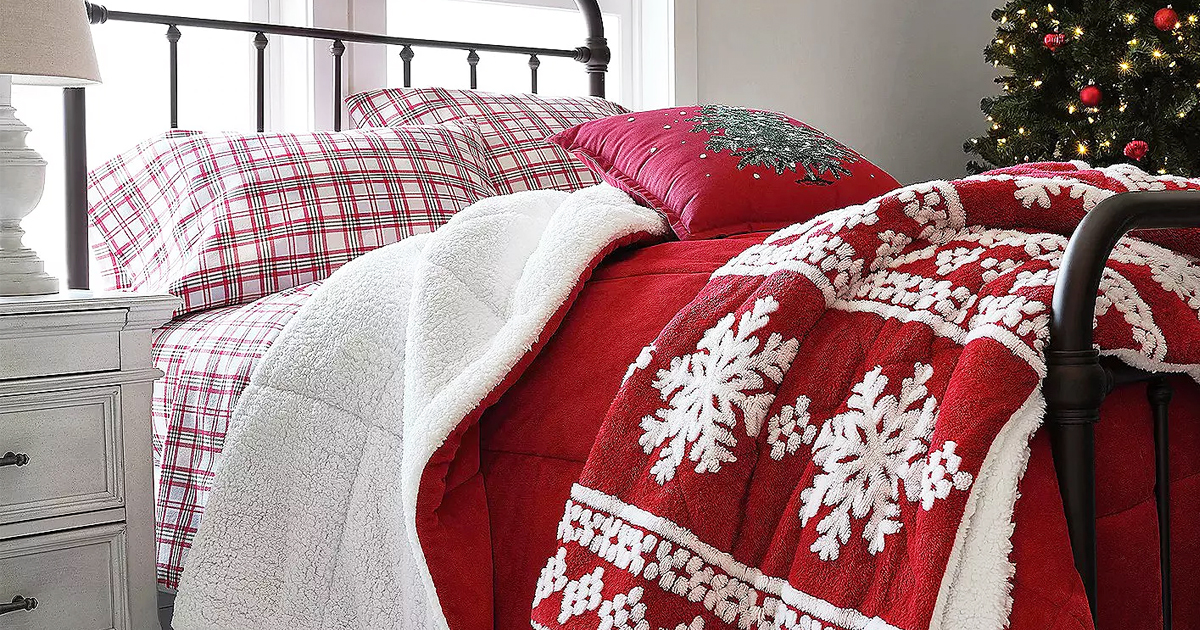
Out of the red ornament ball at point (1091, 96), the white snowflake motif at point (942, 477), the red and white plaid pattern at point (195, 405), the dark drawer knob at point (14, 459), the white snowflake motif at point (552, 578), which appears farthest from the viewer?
the red ornament ball at point (1091, 96)

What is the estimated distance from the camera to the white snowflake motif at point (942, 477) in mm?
748

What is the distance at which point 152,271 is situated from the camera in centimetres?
183

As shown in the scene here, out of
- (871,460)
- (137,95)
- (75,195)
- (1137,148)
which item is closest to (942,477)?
(871,460)

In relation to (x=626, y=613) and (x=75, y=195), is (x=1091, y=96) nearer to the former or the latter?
(x=75, y=195)

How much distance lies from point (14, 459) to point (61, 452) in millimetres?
58

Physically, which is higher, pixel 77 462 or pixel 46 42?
pixel 46 42

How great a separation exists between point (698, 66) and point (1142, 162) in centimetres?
127

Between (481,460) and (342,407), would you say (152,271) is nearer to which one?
(342,407)

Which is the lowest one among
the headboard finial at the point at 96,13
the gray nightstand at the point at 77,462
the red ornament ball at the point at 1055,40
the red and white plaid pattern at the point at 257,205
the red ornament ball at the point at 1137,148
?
the gray nightstand at the point at 77,462

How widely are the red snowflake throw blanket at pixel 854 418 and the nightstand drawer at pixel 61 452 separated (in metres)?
0.70

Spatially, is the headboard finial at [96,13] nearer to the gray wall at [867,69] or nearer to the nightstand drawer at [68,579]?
the nightstand drawer at [68,579]

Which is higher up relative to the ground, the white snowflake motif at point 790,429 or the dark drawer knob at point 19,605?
the white snowflake motif at point 790,429

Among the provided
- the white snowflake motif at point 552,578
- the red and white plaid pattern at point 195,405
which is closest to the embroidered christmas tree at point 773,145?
the red and white plaid pattern at point 195,405

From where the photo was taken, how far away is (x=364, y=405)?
49.4 inches
